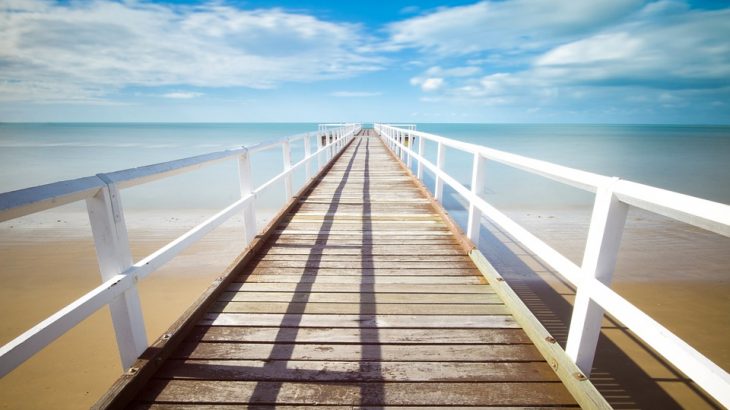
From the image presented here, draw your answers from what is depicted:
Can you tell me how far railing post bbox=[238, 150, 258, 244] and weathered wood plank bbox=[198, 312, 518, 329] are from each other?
1238 mm

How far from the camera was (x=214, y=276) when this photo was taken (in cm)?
671

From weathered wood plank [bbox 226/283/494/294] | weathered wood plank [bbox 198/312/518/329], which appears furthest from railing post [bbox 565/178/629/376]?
weathered wood plank [bbox 226/283/494/294]

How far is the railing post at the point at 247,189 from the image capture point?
3.22 meters

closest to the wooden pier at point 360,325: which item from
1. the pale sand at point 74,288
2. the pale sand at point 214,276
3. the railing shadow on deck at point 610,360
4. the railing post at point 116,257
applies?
the railing post at point 116,257

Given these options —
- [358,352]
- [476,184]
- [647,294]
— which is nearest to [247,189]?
[358,352]

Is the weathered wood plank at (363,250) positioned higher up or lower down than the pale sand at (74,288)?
higher up

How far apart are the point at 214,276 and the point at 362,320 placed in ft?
17.9

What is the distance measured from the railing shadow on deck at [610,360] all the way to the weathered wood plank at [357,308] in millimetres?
2200

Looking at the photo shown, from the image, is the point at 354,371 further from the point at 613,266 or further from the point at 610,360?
the point at 610,360

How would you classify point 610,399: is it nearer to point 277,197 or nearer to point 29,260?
point 29,260

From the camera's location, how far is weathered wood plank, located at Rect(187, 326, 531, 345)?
2.07m

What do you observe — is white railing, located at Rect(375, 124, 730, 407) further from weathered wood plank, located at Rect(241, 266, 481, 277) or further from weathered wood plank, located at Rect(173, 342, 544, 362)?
weathered wood plank, located at Rect(241, 266, 481, 277)

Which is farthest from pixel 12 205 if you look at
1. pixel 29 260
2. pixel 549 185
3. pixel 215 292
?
pixel 549 185

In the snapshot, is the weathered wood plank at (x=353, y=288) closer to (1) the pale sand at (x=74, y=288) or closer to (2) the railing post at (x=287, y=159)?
(2) the railing post at (x=287, y=159)
